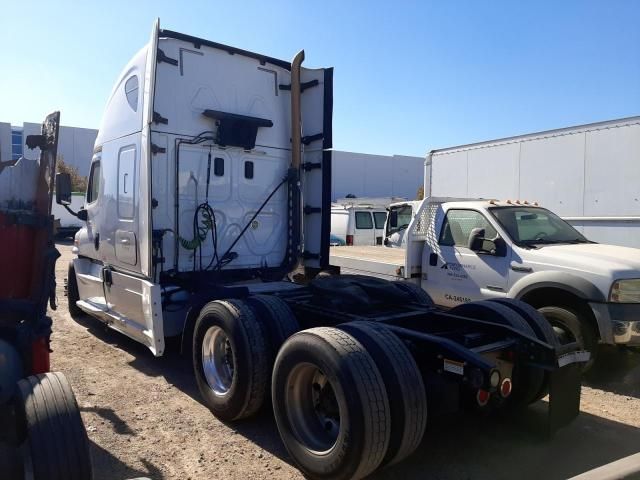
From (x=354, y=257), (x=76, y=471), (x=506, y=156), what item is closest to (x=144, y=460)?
(x=76, y=471)

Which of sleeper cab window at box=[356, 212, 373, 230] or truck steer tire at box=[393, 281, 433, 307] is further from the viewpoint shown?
sleeper cab window at box=[356, 212, 373, 230]

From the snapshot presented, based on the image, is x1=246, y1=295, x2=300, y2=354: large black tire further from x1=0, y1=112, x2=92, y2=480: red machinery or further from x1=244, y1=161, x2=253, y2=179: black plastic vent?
x1=244, y1=161, x2=253, y2=179: black plastic vent

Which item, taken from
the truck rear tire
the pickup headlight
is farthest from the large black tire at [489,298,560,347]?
the pickup headlight

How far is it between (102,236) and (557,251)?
5638mm

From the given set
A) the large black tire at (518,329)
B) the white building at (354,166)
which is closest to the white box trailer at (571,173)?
the large black tire at (518,329)

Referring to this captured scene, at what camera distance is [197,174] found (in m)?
6.05

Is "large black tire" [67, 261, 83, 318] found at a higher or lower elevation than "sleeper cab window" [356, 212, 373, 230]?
lower

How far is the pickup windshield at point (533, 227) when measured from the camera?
657cm

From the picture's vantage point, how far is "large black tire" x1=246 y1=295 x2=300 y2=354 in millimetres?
4449

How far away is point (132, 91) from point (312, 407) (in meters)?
4.20

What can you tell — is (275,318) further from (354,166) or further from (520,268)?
(354,166)

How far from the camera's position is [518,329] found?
425 cm

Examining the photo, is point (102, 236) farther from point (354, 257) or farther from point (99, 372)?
point (354, 257)

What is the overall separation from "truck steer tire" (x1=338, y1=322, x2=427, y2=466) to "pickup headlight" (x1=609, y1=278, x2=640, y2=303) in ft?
10.4
